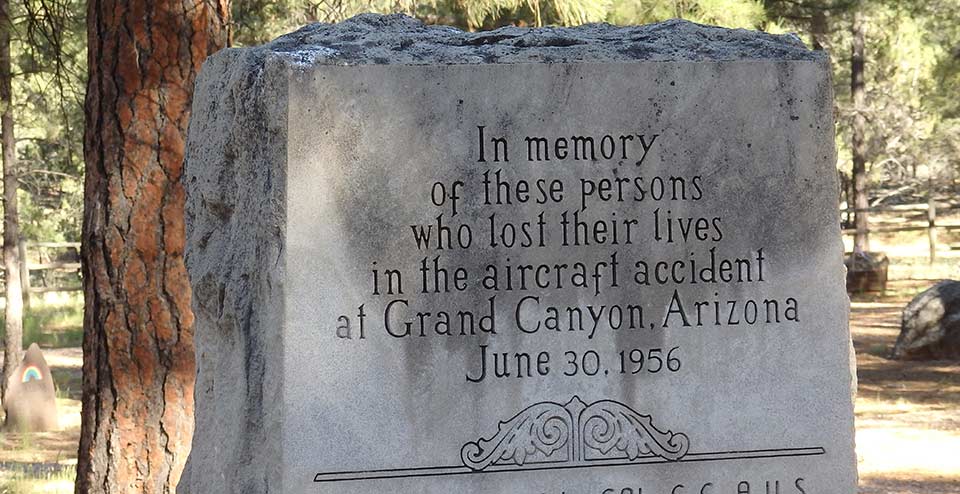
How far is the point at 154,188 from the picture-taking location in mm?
5242

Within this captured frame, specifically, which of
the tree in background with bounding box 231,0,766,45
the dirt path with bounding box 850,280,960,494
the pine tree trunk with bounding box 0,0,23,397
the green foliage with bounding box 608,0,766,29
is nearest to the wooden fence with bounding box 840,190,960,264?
the dirt path with bounding box 850,280,960,494

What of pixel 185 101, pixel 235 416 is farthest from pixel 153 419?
pixel 235 416

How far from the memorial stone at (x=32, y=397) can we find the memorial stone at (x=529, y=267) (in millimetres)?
8059

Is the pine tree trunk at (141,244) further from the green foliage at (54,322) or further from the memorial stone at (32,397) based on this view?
the green foliage at (54,322)

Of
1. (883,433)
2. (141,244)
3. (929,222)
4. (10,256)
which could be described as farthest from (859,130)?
(141,244)

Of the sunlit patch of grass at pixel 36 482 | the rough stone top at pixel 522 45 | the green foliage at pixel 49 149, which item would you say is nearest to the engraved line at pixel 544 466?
→ the rough stone top at pixel 522 45

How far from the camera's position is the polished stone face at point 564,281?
3.09 metres

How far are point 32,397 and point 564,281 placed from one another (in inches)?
343

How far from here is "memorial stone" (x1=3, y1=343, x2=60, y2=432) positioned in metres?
10.8

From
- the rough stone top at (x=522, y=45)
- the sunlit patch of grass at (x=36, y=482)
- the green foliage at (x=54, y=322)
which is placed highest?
the rough stone top at (x=522, y=45)

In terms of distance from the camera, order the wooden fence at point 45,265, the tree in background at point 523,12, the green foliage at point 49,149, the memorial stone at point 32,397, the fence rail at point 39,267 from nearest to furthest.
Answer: the tree in background at point 523,12 → the memorial stone at point 32,397 → the green foliage at point 49,149 → the fence rail at point 39,267 → the wooden fence at point 45,265

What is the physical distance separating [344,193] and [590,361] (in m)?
0.75

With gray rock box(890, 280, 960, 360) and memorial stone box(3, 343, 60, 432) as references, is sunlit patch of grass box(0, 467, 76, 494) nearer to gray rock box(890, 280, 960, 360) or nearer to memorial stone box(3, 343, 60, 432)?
memorial stone box(3, 343, 60, 432)

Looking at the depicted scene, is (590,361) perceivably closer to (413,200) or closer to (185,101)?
(413,200)
